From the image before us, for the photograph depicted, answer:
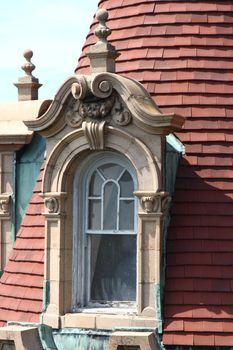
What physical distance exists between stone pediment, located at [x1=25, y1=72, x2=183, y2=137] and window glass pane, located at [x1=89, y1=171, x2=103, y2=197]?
2.16ft

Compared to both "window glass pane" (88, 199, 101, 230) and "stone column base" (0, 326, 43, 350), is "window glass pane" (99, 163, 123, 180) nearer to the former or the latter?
"window glass pane" (88, 199, 101, 230)

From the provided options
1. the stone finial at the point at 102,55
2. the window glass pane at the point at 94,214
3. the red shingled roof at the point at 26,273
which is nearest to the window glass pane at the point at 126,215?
the window glass pane at the point at 94,214

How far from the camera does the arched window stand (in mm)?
15688

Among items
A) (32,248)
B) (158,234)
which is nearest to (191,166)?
(158,234)

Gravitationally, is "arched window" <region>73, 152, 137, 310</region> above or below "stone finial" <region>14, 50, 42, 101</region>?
below

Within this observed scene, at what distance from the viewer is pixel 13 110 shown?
18.1m

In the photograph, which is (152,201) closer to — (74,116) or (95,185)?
(95,185)

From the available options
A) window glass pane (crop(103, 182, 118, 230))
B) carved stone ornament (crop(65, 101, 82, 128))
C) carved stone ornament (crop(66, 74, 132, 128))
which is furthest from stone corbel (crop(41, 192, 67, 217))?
carved stone ornament (crop(66, 74, 132, 128))

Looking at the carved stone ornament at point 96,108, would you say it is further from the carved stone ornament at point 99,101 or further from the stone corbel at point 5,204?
the stone corbel at point 5,204

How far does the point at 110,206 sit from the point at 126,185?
31 cm

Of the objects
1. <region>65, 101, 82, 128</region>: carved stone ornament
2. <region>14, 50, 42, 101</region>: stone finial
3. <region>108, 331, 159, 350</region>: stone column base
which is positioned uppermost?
<region>14, 50, 42, 101</region>: stone finial

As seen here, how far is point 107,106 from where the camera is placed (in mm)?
15422

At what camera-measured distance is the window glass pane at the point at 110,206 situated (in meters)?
15.8

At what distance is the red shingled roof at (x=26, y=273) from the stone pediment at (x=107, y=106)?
168 cm
